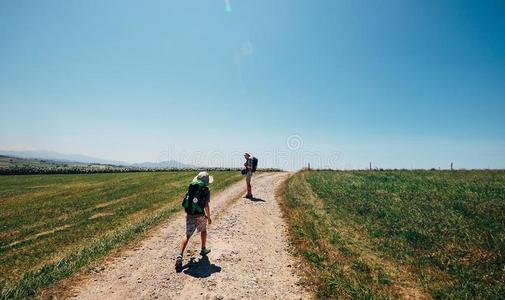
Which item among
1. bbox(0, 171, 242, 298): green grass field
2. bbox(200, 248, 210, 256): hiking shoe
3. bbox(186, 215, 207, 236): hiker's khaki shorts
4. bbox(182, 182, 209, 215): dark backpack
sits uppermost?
bbox(182, 182, 209, 215): dark backpack

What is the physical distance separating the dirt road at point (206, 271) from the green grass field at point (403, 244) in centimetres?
105

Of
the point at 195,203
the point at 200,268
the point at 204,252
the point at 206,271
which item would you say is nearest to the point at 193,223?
the point at 195,203

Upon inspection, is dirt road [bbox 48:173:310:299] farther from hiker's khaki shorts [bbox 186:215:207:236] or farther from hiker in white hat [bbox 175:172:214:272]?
hiker in white hat [bbox 175:172:214:272]

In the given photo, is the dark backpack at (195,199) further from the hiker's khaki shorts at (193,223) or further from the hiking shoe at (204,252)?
the hiking shoe at (204,252)

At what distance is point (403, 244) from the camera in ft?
37.6

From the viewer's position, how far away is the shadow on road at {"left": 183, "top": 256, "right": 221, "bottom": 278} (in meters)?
8.70

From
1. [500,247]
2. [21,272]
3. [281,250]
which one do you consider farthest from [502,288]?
[21,272]

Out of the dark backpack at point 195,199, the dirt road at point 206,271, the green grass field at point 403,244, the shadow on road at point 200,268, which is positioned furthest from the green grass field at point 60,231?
the green grass field at point 403,244

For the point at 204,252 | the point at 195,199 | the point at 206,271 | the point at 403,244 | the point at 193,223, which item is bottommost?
the point at 206,271

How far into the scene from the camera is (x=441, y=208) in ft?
53.6

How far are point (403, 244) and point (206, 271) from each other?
25.5 ft

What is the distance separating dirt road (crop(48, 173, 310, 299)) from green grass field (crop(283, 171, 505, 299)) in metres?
1.05

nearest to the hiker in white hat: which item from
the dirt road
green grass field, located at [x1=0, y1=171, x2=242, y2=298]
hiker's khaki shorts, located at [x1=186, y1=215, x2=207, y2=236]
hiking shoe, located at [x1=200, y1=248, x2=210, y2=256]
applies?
hiker's khaki shorts, located at [x1=186, y1=215, x2=207, y2=236]

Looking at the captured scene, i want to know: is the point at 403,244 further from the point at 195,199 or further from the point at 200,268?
the point at 195,199
